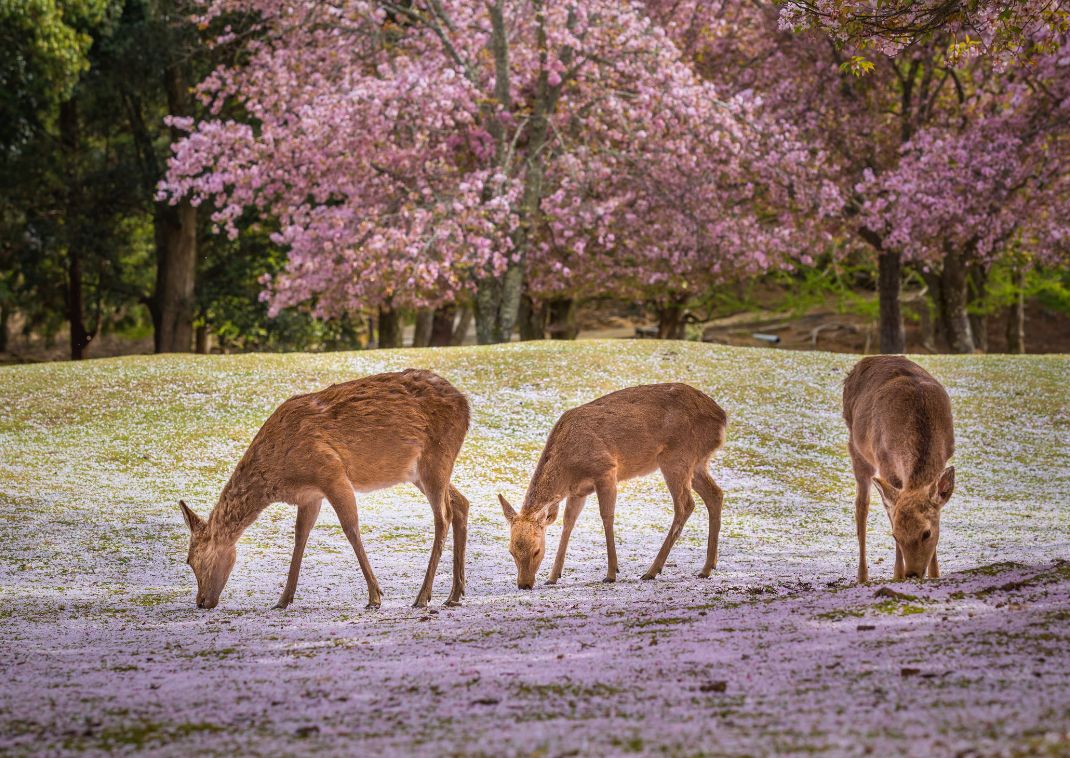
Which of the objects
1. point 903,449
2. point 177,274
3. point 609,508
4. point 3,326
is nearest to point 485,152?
point 177,274

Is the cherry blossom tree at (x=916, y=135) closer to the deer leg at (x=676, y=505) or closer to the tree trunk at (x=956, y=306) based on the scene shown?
the tree trunk at (x=956, y=306)

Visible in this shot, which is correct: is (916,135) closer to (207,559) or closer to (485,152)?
(485,152)

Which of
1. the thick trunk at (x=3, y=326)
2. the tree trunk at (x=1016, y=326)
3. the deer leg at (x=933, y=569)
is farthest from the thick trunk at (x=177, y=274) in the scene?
the deer leg at (x=933, y=569)

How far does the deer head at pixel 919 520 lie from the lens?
830 cm

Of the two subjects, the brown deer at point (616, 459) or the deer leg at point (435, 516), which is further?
the brown deer at point (616, 459)

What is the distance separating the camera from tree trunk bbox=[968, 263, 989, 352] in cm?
3575

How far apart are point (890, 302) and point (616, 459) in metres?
23.7

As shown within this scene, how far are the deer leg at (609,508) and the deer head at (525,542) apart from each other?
2.25 ft

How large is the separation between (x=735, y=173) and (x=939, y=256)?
22.2 ft

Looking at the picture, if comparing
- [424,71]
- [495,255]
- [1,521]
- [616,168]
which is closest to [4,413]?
[1,521]

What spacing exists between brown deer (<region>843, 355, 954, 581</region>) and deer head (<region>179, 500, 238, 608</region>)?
4.78 m

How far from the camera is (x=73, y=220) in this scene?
35.4m

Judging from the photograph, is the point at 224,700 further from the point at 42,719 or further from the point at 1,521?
→ the point at 1,521

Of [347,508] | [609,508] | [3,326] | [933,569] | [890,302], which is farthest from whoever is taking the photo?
[3,326]
